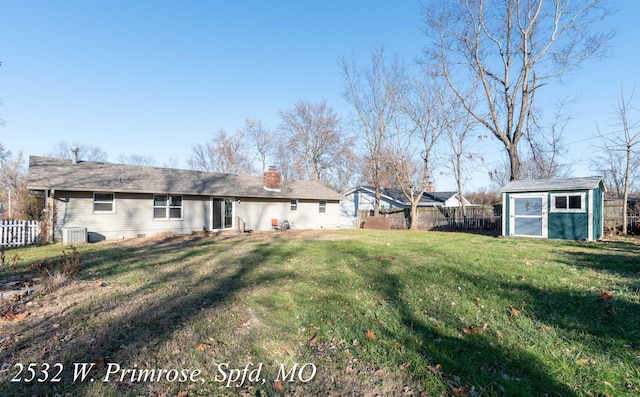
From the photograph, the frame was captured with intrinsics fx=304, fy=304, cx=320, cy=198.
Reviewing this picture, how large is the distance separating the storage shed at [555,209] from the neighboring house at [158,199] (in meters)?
11.5

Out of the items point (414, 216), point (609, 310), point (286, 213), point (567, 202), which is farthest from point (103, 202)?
point (567, 202)

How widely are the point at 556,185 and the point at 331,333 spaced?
47.8 ft

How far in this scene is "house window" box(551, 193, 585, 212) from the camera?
12966mm

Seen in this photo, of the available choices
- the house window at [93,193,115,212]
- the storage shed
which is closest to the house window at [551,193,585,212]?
the storage shed

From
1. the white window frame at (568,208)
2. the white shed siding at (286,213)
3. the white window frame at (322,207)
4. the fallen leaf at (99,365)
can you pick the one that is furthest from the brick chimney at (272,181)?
the fallen leaf at (99,365)

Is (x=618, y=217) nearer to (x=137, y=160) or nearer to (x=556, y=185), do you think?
(x=556, y=185)

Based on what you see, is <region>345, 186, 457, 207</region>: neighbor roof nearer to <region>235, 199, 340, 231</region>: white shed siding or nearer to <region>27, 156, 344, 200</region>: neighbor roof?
<region>235, 199, 340, 231</region>: white shed siding

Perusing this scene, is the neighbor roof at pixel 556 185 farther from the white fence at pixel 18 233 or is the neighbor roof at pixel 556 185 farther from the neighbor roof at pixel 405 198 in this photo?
the white fence at pixel 18 233

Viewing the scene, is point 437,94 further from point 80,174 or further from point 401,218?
point 80,174

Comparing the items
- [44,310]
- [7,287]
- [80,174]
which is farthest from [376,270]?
[80,174]

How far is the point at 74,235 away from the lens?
12734 mm

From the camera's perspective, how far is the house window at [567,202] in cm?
1297

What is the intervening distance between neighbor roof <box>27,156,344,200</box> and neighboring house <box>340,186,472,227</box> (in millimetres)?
12780

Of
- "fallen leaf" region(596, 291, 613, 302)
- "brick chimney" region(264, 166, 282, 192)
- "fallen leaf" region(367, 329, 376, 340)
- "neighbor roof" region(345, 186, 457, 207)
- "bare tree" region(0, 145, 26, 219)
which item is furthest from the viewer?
"neighbor roof" region(345, 186, 457, 207)
